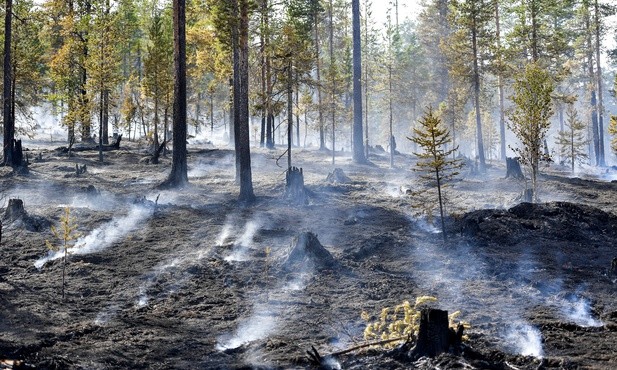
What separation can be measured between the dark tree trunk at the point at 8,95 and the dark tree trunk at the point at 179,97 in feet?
26.5

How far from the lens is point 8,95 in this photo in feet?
79.7

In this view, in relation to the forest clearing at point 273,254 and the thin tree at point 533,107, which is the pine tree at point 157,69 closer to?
the forest clearing at point 273,254

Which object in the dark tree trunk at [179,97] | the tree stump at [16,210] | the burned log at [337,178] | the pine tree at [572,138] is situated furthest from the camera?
the pine tree at [572,138]

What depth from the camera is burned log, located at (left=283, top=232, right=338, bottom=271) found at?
13555 millimetres

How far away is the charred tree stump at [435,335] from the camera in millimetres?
7695

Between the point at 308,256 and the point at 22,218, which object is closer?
the point at 308,256

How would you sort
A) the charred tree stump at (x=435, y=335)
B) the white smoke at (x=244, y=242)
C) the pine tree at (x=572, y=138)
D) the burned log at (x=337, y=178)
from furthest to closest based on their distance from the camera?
1. the pine tree at (x=572, y=138)
2. the burned log at (x=337, y=178)
3. the white smoke at (x=244, y=242)
4. the charred tree stump at (x=435, y=335)

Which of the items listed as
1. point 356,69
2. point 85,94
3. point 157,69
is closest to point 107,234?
point 85,94

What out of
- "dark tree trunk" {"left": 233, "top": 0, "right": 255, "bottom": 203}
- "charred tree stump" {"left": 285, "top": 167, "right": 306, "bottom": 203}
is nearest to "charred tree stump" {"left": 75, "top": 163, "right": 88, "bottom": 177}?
"dark tree trunk" {"left": 233, "top": 0, "right": 255, "bottom": 203}

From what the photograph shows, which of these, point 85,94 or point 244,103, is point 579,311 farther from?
point 85,94

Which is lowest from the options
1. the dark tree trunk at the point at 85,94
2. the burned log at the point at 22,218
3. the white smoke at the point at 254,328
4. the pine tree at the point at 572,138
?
the white smoke at the point at 254,328

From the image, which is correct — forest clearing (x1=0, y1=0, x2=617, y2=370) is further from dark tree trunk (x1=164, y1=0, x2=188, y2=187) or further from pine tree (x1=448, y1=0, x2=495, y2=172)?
pine tree (x1=448, y1=0, x2=495, y2=172)

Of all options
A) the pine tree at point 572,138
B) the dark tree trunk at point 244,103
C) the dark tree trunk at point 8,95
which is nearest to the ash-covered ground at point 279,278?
the dark tree trunk at point 244,103

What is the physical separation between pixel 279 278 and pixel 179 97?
1039cm
